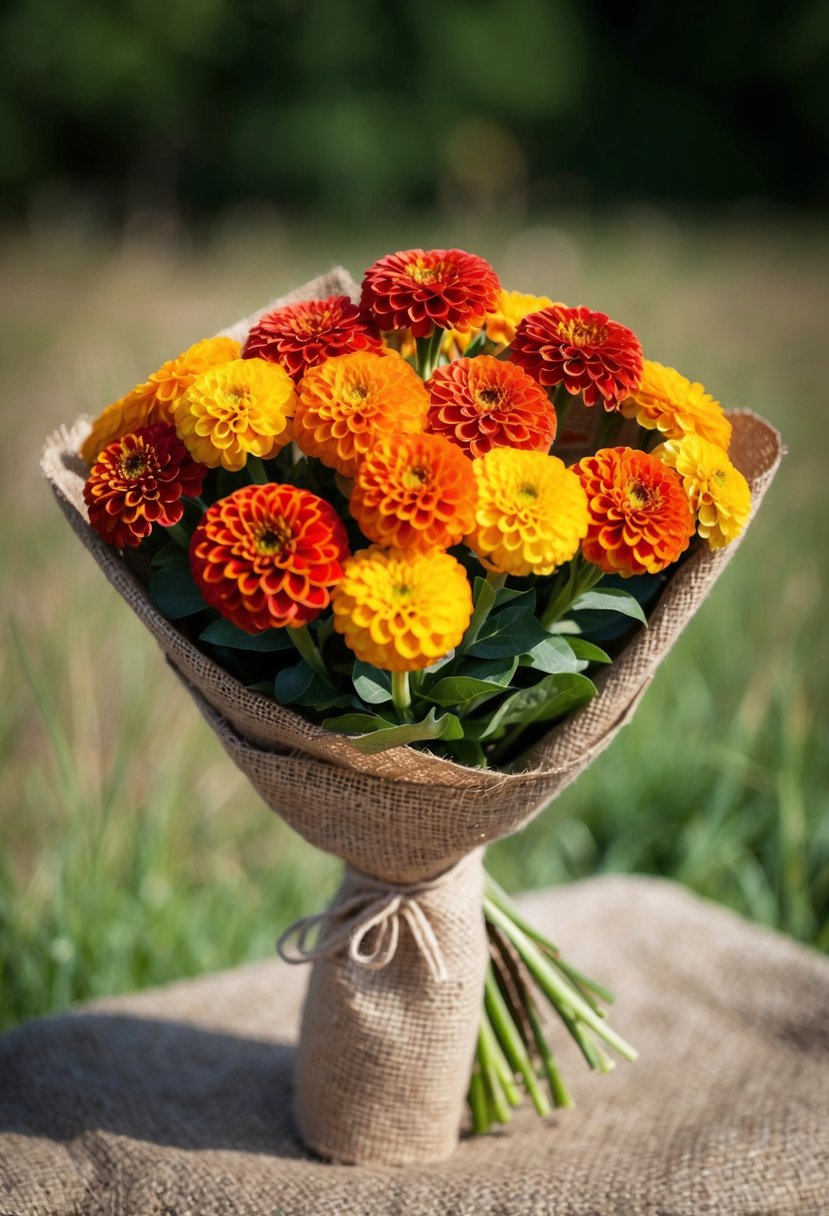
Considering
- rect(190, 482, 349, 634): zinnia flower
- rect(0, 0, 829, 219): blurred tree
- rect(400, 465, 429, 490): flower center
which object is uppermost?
rect(0, 0, 829, 219): blurred tree

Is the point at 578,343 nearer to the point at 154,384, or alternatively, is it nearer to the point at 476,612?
the point at 476,612

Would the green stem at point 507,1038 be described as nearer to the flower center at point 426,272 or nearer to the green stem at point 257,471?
the green stem at point 257,471

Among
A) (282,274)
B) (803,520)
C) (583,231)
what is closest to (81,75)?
(583,231)

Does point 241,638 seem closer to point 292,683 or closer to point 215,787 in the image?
point 292,683

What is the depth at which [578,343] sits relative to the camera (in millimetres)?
828

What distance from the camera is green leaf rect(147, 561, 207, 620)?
86cm

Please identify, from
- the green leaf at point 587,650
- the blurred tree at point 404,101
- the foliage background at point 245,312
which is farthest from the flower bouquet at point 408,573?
the blurred tree at point 404,101

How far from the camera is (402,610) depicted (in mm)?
700

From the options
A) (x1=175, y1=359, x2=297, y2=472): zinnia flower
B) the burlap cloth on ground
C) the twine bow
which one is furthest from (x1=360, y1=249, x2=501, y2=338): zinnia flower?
the burlap cloth on ground

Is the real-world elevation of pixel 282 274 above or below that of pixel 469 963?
above

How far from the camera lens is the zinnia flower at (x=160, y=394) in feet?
2.75

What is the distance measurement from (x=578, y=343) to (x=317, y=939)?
66 cm

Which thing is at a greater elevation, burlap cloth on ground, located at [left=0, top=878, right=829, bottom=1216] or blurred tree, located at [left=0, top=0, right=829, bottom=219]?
blurred tree, located at [left=0, top=0, right=829, bottom=219]

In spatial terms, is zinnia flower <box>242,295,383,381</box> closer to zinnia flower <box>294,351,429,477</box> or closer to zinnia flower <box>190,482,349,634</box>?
zinnia flower <box>294,351,429,477</box>
